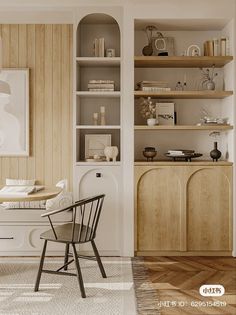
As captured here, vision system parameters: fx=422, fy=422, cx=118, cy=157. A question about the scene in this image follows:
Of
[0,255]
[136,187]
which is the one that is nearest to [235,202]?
[136,187]

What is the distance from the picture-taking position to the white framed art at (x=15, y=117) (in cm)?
471

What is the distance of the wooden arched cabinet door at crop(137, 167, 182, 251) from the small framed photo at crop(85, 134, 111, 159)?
600 mm

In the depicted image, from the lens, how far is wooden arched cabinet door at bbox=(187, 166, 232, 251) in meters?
4.20

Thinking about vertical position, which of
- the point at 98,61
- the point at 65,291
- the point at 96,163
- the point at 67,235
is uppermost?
the point at 98,61

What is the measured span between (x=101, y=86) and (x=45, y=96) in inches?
30.6

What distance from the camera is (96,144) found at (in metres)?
4.54

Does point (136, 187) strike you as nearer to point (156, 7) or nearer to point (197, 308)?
point (197, 308)

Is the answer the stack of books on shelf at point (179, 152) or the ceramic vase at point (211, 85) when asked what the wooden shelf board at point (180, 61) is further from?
the stack of books on shelf at point (179, 152)

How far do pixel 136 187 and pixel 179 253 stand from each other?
795mm

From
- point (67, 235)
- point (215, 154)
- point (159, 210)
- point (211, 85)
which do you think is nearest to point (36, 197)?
point (67, 235)

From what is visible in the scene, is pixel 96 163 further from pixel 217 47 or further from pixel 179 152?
pixel 217 47

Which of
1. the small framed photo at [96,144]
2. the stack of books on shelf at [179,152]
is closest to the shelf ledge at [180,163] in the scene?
the stack of books on shelf at [179,152]

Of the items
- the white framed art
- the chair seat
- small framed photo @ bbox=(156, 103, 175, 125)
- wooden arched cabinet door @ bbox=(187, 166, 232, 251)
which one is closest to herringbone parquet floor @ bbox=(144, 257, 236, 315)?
wooden arched cabinet door @ bbox=(187, 166, 232, 251)

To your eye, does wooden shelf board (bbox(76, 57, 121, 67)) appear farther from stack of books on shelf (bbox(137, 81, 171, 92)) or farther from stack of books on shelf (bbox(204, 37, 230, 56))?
stack of books on shelf (bbox(204, 37, 230, 56))
